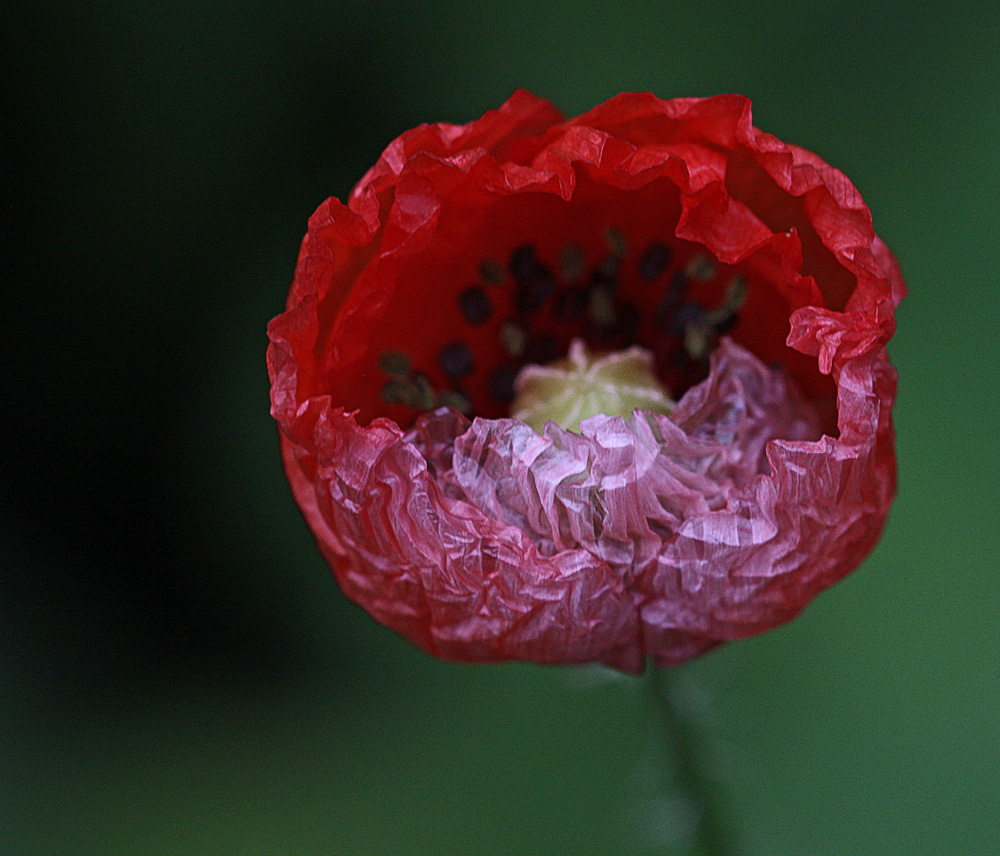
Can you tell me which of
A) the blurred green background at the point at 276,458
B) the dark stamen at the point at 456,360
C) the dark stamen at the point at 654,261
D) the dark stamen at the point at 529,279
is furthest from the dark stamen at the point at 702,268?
the blurred green background at the point at 276,458

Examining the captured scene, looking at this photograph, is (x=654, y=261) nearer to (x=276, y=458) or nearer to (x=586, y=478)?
(x=586, y=478)

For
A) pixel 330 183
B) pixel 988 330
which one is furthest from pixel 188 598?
pixel 988 330

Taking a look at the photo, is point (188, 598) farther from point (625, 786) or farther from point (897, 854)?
point (897, 854)

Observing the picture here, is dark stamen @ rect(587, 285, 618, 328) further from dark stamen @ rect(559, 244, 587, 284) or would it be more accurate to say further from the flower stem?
the flower stem

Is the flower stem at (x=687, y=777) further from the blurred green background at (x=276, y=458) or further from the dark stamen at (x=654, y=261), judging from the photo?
the dark stamen at (x=654, y=261)

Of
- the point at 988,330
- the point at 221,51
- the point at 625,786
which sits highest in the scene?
the point at 221,51
